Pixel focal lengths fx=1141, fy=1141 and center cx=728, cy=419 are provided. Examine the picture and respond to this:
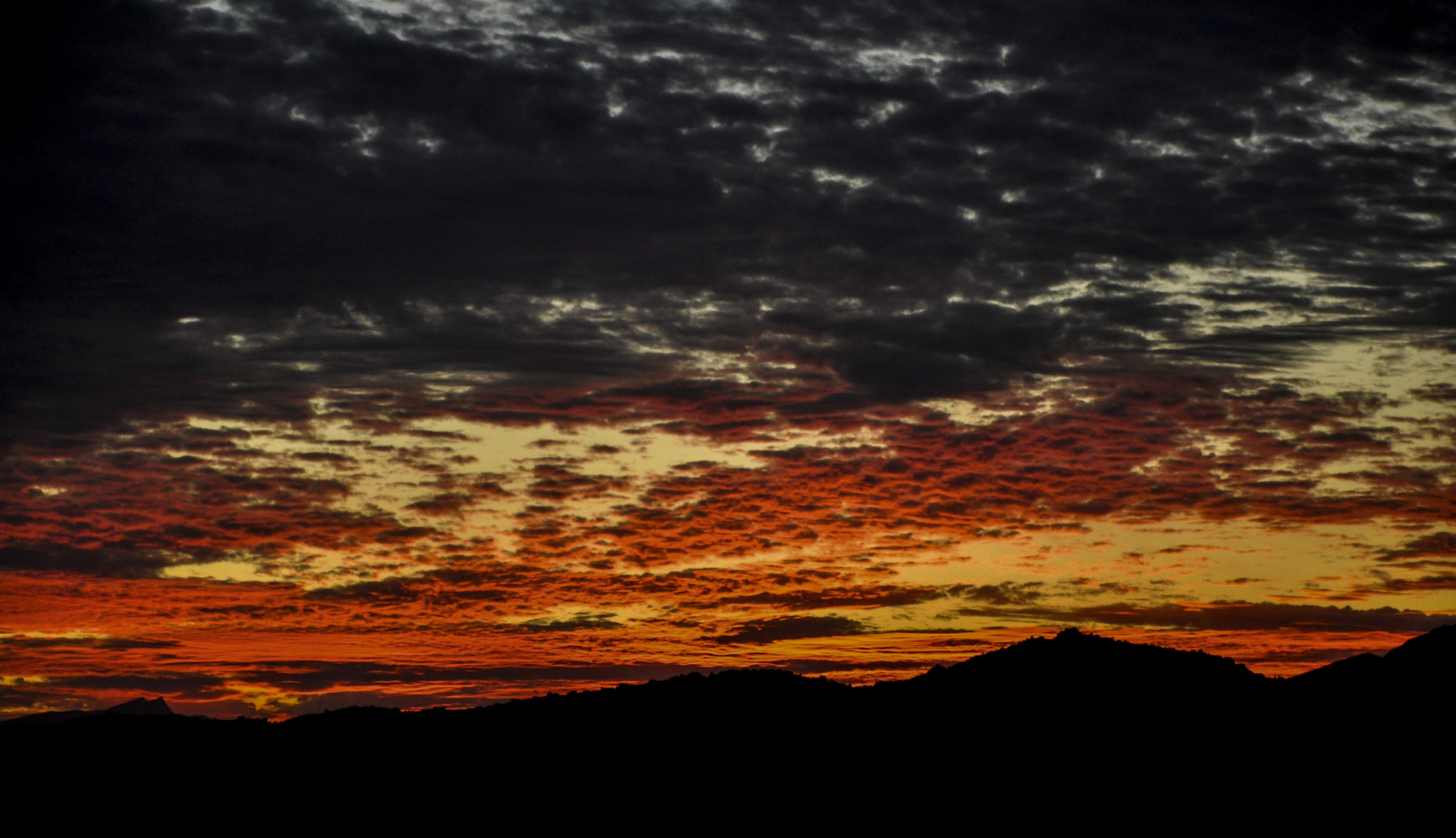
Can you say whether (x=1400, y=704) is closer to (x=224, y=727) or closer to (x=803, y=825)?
(x=803, y=825)

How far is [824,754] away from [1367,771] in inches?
958

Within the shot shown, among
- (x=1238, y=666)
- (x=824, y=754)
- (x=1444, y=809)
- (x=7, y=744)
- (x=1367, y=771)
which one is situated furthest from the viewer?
(x=1238, y=666)

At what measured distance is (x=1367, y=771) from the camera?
167 ft

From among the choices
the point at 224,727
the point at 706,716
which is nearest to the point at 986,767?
the point at 706,716

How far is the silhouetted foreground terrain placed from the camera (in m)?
53.5

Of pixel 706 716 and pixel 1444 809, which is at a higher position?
pixel 706 716

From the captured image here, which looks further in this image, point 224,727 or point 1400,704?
point 224,727

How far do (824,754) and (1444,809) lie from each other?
2635 centimetres

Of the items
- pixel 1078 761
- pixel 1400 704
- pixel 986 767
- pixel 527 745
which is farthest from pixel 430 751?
pixel 1400 704

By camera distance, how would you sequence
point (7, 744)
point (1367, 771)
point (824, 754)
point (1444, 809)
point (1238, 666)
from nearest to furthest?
point (1444, 809)
point (1367, 771)
point (824, 754)
point (7, 744)
point (1238, 666)

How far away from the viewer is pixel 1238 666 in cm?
6384

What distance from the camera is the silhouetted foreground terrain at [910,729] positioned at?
53.5 m

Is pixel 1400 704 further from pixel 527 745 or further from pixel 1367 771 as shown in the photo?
pixel 527 745

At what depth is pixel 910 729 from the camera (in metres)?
58.6
